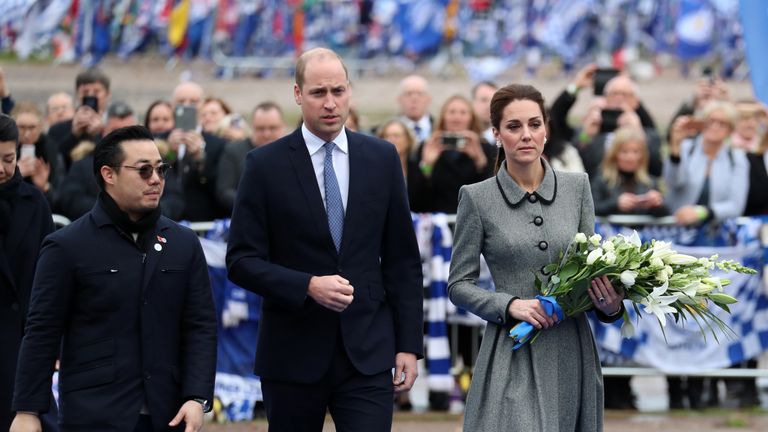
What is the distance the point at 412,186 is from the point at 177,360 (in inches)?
208

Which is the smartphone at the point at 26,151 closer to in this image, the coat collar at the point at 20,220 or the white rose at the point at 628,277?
the coat collar at the point at 20,220

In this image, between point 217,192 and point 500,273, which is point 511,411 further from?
point 217,192

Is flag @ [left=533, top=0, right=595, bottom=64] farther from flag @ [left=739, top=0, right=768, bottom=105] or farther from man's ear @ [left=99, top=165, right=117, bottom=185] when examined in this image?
man's ear @ [left=99, top=165, right=117, bottom=185]

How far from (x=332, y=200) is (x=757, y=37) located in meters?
2.71

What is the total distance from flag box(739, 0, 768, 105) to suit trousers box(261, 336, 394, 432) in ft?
8.90

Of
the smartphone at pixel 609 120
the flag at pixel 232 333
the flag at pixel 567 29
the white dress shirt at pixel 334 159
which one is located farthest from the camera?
the flag at pixel 567 29

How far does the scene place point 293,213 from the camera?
623 centimetres

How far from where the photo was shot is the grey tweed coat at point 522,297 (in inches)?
239

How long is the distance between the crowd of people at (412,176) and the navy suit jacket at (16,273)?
0.9 inches

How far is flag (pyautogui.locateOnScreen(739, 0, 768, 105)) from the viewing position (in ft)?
25.3

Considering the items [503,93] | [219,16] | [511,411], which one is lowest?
[511,411]

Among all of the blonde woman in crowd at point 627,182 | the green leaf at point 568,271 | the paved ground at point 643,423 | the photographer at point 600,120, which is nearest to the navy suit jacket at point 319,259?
the green leaf at point 568,271

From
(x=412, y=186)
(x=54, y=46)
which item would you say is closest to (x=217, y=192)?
(x=412, y=186)

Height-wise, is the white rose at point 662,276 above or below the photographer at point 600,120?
below
